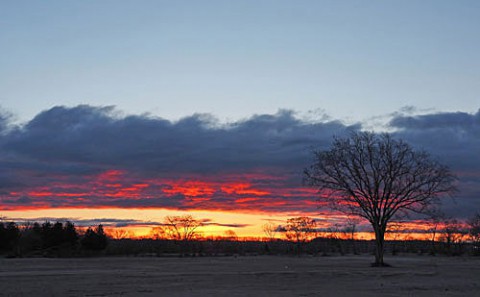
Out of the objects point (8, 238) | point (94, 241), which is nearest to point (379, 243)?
point (94, 241)

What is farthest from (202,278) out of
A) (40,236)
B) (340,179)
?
(40,236)

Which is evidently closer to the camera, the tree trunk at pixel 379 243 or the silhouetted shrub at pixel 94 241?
the tree trunk at pixel 379 243

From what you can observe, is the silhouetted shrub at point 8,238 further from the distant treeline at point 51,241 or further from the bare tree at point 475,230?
the bare tree at point 475,230

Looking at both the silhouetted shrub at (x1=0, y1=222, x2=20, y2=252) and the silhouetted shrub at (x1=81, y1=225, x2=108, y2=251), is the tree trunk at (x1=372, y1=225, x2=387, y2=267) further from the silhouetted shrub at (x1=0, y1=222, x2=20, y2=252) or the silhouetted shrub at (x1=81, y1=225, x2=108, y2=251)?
the silhouetted shrub at (x1=0, y1=222, x2=20, y2=252)

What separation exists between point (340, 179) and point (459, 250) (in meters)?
42.2

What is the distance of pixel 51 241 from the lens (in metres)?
81.9

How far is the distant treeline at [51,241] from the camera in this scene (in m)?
78.9

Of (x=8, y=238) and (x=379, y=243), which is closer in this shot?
(x=379, y=243)

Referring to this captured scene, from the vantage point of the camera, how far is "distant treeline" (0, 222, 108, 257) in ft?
259

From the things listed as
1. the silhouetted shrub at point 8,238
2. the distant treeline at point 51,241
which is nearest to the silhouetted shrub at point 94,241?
the distant treeline at point 51,241

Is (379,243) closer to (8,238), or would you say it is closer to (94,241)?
(94,241)

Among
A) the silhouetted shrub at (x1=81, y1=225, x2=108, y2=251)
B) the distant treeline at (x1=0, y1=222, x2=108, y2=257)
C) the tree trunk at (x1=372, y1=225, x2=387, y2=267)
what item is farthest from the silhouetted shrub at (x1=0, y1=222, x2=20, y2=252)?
the tree trunk at (x1=372, y1=225, x2=387, y2=267)

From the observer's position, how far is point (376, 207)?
164ft

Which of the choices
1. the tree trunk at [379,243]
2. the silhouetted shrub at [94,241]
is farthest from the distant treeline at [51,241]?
the tree trunk at [379,243]
